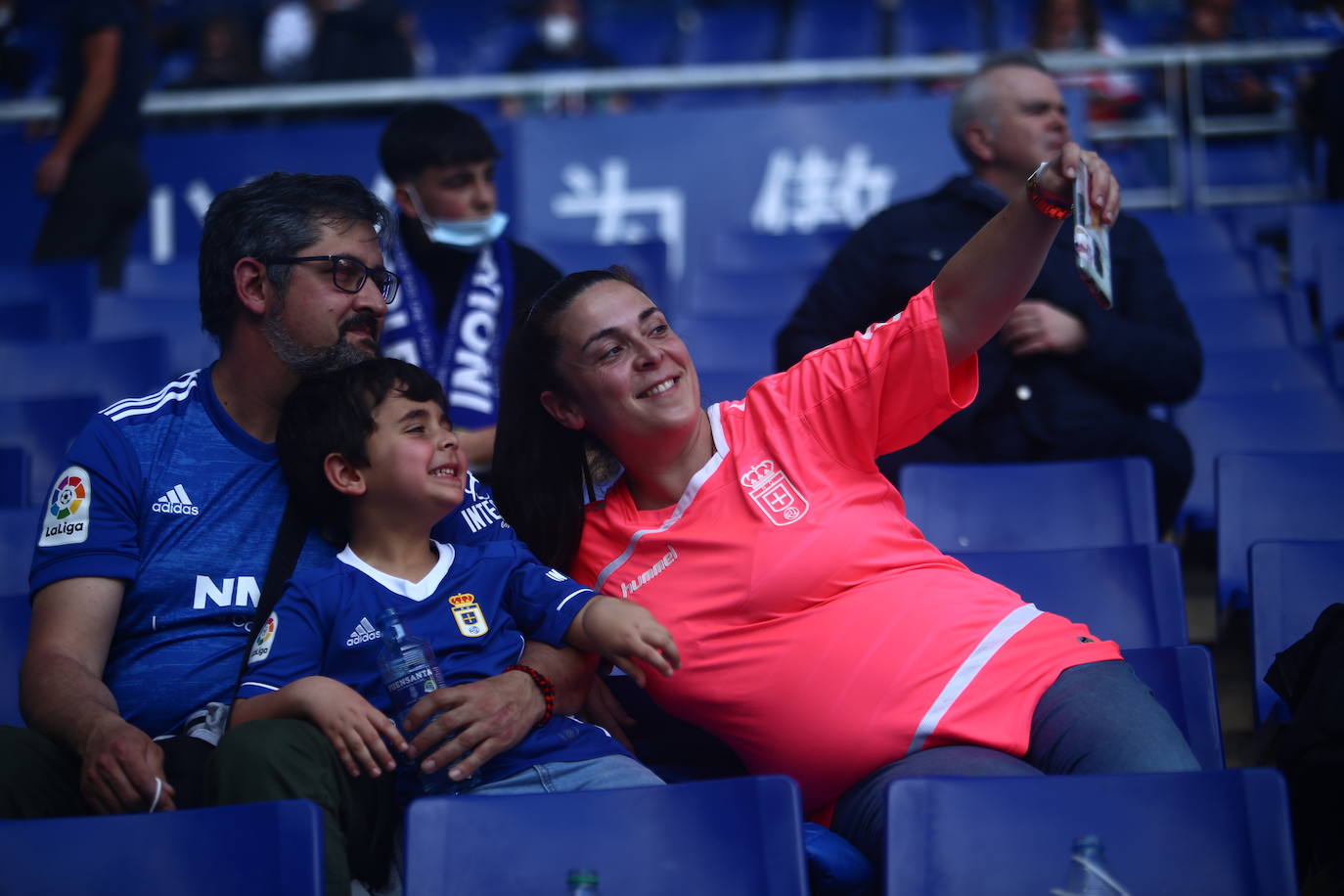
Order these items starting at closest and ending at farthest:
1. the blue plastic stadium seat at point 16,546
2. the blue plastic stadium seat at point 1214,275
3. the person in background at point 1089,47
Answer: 1. the blue plastic stadium seat at point 16,546
2. the blue plastic stadium seat at point 1214,275
3. the person in background at point 1089,47

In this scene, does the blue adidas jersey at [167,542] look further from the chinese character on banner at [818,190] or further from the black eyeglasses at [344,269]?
the chinese character on banner at [818,190]

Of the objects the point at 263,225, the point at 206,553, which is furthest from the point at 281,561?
the point at 263,225

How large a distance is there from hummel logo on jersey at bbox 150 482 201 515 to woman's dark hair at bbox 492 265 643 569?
1.48 ft

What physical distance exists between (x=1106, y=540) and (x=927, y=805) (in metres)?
1.26

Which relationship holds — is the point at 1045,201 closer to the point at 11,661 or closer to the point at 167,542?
the point at 167,542

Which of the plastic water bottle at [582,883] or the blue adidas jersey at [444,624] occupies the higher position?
the blue adidas jersey at [444,624]

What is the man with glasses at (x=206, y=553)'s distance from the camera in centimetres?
169

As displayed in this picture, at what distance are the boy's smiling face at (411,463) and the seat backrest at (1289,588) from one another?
1.28m

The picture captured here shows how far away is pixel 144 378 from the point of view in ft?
11.9

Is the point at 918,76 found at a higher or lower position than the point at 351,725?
higher

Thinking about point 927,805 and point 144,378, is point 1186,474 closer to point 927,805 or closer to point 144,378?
point 927,805

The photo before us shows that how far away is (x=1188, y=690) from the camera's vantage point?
190 centimetres

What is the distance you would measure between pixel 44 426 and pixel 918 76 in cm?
362

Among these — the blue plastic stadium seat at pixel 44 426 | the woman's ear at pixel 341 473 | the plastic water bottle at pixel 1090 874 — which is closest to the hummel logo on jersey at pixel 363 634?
the woman's ear at pixel 341 473
